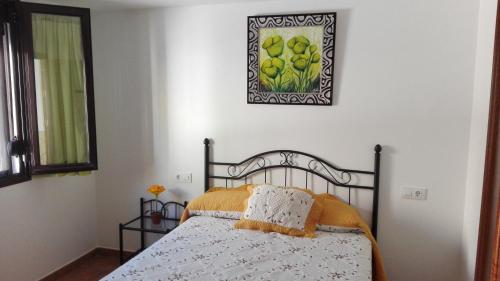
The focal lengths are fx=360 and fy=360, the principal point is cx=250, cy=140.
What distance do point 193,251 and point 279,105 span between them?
1.35 m

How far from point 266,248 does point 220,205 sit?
66cm

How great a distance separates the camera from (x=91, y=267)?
3316 mm

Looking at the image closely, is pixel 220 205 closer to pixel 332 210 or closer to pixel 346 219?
pixel 332 210

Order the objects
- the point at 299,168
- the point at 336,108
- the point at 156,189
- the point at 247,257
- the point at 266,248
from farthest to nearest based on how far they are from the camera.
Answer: the point at 156,189, the point at 299,168, the point at 336,108, the point at 266,248, the point at 247,257

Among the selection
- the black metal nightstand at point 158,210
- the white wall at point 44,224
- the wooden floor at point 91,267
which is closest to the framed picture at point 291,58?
the black metal nightstand at point 158,210

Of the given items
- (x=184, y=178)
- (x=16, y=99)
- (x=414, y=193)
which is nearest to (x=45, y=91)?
(x=16, y=99)

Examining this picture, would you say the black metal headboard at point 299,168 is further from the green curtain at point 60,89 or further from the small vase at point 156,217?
the green curtain at point 60,89

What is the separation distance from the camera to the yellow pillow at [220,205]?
2.81 m

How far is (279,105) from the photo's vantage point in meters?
2.97

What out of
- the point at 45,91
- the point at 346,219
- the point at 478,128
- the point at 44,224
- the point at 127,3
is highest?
the point at 127,3

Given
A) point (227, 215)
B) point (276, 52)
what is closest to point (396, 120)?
point (276, 52)

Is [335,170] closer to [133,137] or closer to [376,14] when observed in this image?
[376,14]

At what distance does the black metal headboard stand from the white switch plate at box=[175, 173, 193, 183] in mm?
175

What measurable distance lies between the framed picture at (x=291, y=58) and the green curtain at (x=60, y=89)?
4.72ft
